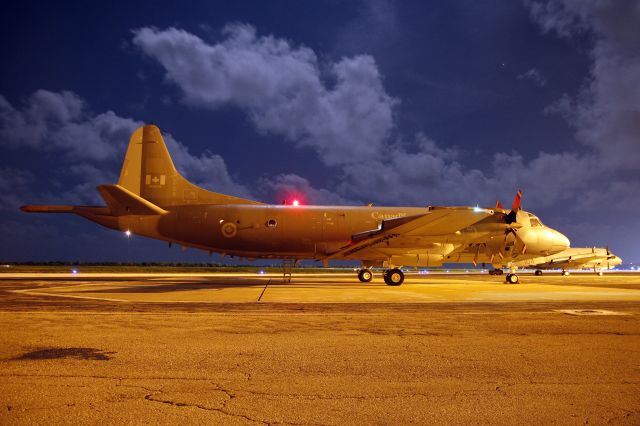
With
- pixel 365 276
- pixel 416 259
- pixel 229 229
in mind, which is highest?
pixel 229 229

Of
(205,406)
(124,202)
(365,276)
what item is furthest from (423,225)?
(205,406)

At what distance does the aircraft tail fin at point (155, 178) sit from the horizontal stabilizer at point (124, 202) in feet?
4.79

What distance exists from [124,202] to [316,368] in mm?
22309

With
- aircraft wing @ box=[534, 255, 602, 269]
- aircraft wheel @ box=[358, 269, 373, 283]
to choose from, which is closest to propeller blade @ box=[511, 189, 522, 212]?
aircraft wheel @ box=[358, 269, 373, 283]

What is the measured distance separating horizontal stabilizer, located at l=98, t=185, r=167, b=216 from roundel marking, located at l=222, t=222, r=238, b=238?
12.1ft

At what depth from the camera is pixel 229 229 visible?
26.3 metres

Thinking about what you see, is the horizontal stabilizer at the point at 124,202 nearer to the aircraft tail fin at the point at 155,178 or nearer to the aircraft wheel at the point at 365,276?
the aircraft tail fin at the point at 155,178

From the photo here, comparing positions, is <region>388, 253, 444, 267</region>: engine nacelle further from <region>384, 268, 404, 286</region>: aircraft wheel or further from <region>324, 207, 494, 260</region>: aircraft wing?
<region>324, 207, 494, 260</region>: aircraft wing

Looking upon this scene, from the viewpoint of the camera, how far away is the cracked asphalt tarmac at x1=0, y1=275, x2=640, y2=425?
15.0 ft

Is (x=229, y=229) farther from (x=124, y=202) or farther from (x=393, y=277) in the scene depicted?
(x=393, y=277)

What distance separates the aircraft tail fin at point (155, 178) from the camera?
27.5 metres

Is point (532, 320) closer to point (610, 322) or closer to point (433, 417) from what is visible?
point (610, 322)

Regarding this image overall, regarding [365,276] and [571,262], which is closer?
[365,276]

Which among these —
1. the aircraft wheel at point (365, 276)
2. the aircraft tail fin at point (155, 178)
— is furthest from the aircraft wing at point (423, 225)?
the aircraft tail fin at point (155, 178)
